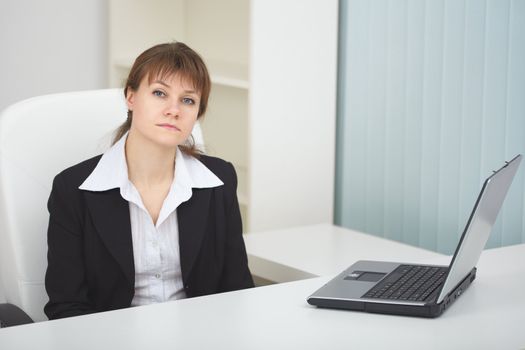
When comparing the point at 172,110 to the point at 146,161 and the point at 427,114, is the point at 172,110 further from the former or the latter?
the point at 427,114

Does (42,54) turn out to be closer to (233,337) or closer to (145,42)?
(145,42)

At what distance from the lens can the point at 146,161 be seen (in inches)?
82.7

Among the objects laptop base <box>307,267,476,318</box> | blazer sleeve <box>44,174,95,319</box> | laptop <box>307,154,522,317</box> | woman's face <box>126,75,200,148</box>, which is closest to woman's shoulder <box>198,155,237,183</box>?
woman's face <box>126,75,200,148</box>

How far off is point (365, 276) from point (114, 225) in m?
0.58

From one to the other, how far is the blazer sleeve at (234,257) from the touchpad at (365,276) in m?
0.40

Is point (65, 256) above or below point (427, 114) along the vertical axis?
below

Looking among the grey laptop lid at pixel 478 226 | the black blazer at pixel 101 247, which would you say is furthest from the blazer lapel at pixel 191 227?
the grey laptop lid at pixel 478 226

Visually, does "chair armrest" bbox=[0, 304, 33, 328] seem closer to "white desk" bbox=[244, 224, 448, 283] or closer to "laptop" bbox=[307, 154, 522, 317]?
"laptop" bbox=[307, 154, 522, 317]

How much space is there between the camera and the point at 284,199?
308 centimetres

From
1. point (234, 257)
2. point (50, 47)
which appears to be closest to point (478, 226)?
point (234, 257)

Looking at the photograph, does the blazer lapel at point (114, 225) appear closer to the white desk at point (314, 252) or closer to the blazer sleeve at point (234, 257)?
the blazer sleeve at point (234, 257)

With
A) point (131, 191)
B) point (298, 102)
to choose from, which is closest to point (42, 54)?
point (298, 102)

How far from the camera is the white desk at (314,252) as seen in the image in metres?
2.51

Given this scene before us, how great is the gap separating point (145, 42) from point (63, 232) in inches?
67.1
